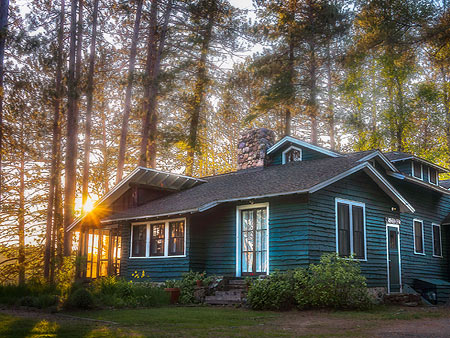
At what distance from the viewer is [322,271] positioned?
13.7 meters

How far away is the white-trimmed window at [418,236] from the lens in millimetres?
20156

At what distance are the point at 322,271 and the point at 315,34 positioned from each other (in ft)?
57.1

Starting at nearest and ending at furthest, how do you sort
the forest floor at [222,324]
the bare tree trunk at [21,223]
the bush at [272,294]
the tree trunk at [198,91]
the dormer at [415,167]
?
the forest floor at [222,324] → the bush at [272,294] → the dormer at [415,167] → the bare tree trunk at [21,223] → the tree trunk at [198,91]

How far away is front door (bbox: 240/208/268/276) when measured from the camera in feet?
51.5

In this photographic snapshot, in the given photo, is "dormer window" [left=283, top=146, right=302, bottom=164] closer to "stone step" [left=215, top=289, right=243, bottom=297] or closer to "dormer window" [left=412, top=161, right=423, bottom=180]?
"dormer window" [left=412, top=161, right=423, bottom=180]

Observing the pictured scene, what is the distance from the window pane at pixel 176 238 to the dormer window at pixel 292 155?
5.14 meters

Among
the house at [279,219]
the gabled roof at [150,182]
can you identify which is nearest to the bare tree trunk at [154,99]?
the gabled roof at [150,182]

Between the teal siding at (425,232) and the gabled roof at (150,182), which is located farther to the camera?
the gabled roof at (150,182)

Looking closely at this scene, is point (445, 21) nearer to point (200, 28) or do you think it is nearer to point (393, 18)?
point (393, 18)

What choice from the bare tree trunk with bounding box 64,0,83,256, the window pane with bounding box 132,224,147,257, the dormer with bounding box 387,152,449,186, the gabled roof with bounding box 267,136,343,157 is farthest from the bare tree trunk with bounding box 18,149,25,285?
the dormer with bounding box 387,152,449,186

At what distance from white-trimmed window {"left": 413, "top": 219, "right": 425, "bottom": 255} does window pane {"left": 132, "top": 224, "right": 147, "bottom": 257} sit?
10.9m

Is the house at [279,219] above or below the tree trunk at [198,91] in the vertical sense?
below

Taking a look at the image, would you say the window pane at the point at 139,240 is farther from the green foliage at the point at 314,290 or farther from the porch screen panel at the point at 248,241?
the green foliage at the point at 314,290

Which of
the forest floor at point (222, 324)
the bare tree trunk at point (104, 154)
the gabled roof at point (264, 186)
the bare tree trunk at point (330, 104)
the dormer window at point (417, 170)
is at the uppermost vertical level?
the bare tree trunk at point (330, 104)
